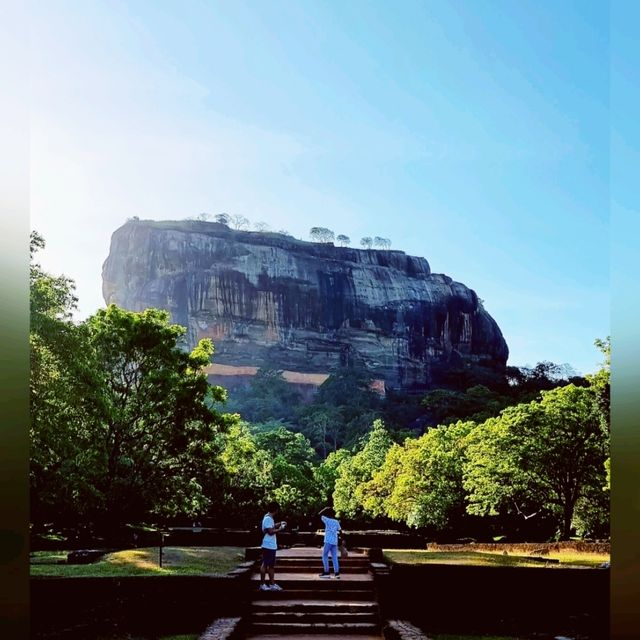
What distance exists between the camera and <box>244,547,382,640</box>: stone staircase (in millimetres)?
8547

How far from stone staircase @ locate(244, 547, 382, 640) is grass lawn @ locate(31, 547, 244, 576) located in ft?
3.66

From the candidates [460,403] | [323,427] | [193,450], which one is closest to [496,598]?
[193,450]

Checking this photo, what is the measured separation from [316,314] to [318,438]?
21388 millimetres

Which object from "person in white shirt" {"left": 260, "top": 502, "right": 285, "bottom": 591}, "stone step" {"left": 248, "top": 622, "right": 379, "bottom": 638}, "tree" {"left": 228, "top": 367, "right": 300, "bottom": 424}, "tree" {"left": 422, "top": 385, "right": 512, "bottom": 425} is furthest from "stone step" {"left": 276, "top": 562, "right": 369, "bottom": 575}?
"tree" {"left": 228, "top": 367, "right": 300, "bottom": 424}

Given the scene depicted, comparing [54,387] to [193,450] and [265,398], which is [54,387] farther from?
[265,398]

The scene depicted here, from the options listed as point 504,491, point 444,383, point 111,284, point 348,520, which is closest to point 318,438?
point 444,383

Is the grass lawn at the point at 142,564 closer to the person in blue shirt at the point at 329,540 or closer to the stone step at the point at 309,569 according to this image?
the stone step at the point at 309,569

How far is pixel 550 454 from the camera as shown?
1702 centimetres

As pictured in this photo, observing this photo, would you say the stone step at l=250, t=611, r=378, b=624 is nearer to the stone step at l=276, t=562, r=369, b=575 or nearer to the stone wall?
the stone wall

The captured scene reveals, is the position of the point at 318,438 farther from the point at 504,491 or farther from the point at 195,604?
the point at 195,604

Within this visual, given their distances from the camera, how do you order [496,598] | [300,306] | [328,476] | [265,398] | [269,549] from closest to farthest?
[496,598] < [269,549] < [328,476] < [265,398] < [300,306]

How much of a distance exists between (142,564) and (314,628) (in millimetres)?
3654

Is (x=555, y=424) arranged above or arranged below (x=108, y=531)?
above

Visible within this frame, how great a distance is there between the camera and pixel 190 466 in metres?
16.8
